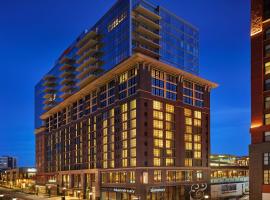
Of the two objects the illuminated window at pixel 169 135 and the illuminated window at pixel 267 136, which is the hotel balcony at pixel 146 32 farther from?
the illuminated window at pixel 267 136

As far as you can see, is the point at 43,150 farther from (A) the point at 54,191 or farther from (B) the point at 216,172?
(B) the point at 216,172

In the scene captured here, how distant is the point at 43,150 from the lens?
184875 mm

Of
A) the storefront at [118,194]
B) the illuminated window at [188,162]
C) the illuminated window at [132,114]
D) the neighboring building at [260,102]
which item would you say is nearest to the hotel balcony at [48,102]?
the storefront at [118,194]

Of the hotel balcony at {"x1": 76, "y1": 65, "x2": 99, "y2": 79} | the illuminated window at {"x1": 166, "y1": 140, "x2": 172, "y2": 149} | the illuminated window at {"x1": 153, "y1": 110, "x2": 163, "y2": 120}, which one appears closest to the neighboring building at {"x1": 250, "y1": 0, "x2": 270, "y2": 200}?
the illuminated window at {"x1": 153, "y1": 110, "x2": 163, "y2": 120}

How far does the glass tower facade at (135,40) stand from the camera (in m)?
107

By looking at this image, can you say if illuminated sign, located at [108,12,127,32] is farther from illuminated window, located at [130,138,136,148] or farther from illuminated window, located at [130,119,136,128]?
illuminated window, located at [130,138,136,148]

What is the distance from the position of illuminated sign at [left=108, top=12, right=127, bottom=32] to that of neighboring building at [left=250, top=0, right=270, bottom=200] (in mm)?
50535

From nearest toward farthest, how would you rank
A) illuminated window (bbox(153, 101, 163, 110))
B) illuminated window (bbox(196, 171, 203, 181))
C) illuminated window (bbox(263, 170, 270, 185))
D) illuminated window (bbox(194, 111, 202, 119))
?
illuminated window (bbox(263, 170, 270, 185))
illuminated window (bbox(153, 101, 163, 110))
illuminated window (bbox(196, 171, 203, 181))
illuminated window (bbox(194, 111, 202, 119))

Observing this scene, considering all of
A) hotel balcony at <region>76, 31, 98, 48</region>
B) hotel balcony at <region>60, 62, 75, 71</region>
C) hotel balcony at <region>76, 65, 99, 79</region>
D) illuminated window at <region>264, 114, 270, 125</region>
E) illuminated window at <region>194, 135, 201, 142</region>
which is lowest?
illuminated window at <region>194, 135, 201, 142</region>

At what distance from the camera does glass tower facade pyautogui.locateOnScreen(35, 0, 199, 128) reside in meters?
107

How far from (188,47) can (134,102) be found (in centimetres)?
3868

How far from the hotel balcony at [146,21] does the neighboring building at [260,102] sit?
4525cm

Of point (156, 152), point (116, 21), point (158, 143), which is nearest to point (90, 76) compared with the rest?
point (116, 21)

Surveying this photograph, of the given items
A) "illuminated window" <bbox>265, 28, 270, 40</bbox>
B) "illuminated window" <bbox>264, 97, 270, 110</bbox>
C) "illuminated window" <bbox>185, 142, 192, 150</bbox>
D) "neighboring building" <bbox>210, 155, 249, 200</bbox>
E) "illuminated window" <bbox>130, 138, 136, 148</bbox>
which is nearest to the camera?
"illuminated window" <bbox>264, 97, 270, 110</bbox>
